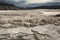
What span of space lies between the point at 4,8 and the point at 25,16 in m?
0.25

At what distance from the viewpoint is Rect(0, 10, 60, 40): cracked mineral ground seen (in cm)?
90

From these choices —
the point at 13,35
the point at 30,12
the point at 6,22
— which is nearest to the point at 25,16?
the point at 30,12

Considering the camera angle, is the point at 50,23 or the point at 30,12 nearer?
the point at 50,23

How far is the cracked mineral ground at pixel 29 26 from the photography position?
2.96 feet

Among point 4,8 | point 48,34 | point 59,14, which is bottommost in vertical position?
point 48,34

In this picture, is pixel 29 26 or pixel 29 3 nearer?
pixel 29 26

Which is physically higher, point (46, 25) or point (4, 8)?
point (4, 8)

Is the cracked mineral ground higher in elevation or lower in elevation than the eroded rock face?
lower

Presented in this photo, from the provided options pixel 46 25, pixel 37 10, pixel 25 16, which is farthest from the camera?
pixel 37 10

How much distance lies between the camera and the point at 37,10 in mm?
1308

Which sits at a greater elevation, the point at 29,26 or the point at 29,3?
the point at 29,3

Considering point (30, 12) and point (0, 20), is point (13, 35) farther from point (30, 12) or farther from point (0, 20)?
point (30, 12)

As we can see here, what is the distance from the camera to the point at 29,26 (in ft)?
3.43

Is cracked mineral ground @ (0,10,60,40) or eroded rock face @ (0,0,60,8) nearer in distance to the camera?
cracked mineral ground @ (0,10,60,40)
